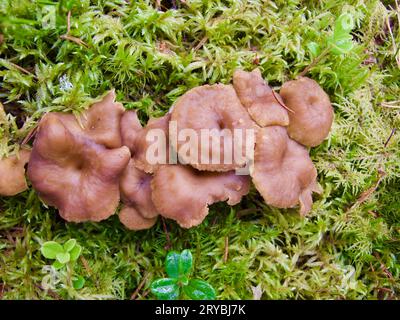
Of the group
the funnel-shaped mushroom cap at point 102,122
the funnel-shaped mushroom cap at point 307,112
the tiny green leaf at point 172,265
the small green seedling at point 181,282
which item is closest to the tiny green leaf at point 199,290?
the small green seedling at point 181,282

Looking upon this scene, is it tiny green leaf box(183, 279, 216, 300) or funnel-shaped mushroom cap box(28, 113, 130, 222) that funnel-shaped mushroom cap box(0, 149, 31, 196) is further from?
tiny green leaf box(183, 279, 216, 300)

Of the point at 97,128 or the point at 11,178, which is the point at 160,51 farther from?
the point at 11,178

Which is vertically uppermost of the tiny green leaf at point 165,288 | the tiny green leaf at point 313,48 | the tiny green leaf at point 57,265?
the tiny green leaf at point 313,48

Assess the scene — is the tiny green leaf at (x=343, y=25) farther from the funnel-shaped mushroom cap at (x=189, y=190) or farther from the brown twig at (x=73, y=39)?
the brown twig at (x=73, y=39)

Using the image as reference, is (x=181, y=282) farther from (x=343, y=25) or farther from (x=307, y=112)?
(x=343, y=25)

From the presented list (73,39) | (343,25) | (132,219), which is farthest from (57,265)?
(343,25)

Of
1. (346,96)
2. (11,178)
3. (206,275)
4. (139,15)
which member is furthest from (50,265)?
(346,96)
